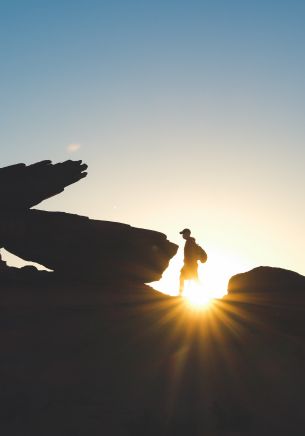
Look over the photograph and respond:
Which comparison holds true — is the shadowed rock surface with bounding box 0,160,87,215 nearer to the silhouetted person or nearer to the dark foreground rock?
the dark foreground rock

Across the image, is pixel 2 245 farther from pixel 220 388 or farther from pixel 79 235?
pixel 220 388

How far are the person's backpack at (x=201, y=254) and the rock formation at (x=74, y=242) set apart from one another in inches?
138

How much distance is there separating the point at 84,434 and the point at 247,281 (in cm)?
1678

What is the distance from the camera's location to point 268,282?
103 feet

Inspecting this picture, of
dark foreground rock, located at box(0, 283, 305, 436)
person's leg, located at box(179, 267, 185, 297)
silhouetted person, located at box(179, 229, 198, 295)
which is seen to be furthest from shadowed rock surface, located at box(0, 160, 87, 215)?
person's leg, located at box(179, 267, 185, 297)

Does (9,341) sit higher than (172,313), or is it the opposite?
(172,313)

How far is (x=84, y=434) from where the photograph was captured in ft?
60.2

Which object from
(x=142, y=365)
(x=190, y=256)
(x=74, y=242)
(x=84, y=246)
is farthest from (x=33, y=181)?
(x=142, y=365)

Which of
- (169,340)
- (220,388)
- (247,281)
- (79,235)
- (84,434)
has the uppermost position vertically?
(79,235)

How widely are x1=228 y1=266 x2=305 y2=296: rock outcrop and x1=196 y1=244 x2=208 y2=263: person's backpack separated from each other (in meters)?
3.29

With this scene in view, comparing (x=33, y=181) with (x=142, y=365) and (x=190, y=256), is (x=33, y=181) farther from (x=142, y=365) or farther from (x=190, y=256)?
(x=142, y=365)

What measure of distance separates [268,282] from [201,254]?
186 inches

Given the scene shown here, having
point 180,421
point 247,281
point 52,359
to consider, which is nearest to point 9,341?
point 52,359

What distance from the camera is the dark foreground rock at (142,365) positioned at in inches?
762
